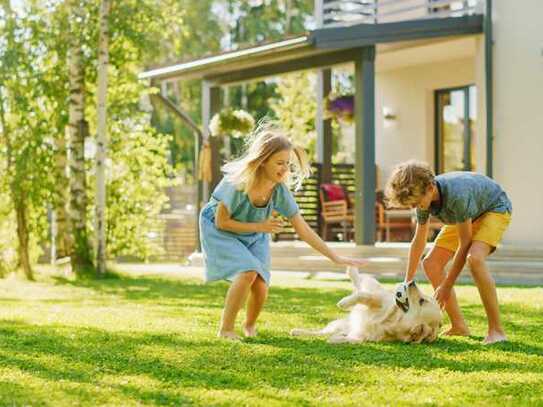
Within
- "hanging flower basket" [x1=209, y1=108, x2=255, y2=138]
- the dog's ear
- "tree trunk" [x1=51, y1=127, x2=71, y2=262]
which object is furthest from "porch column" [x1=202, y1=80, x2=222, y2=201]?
the dog's ear

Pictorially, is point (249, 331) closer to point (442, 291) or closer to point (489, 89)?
point (442, 291)

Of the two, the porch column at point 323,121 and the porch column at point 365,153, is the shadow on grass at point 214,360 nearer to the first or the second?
the porch column at point 365,153

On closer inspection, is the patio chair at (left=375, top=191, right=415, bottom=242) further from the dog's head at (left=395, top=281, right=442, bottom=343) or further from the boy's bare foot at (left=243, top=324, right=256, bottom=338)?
the dog's head at (left=395, top=281, right=442, bottom=343)

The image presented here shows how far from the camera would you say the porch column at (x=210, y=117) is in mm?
15258

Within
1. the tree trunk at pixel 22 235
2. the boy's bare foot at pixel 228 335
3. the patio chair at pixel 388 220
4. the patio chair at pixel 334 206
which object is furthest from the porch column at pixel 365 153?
the boy's bare foot at pixel 228 335

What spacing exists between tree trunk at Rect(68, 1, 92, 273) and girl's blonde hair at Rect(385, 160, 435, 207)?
27.4 feet

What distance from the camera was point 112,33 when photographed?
529 inches

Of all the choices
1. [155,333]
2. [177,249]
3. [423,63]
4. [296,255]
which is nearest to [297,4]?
[177,249]

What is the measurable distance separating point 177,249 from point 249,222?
1695cm

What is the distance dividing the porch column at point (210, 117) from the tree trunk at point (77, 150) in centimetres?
242

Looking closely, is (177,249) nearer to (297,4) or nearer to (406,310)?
(297,4)

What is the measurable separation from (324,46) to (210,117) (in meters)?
3.45

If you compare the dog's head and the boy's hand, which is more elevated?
the boy's hand

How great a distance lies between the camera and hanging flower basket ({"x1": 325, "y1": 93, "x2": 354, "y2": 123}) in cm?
→ 1475
